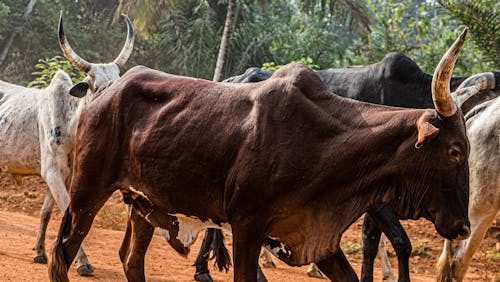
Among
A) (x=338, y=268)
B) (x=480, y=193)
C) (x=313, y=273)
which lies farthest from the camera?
(x=313, y=273)

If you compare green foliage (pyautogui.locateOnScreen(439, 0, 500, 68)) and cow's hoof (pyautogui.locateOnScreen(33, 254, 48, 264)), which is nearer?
cow's hoof (pyautogui.locateOnScreen(33, 254, 48, 264))

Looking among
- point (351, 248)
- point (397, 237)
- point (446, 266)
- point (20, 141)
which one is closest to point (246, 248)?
point (397, 237)

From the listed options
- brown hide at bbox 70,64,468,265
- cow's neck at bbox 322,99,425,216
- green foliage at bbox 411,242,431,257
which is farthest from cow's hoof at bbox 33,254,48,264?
green foliage at bbox 411,242,431,257

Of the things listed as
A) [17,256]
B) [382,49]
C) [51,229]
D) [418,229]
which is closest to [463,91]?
[17,256]

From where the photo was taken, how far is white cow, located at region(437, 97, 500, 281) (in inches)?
256

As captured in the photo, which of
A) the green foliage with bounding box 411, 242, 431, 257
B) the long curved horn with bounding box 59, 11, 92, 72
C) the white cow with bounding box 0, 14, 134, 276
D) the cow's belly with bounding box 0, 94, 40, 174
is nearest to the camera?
the long curved horn with bounding box 59, 11, 92, 72

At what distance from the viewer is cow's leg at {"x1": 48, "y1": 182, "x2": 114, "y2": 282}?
556cm

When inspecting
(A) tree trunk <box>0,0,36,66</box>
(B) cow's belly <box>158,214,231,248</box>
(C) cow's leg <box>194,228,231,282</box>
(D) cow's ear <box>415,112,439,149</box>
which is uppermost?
(D) cow's ear <box>415,112,439,149</box>

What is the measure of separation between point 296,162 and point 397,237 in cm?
223

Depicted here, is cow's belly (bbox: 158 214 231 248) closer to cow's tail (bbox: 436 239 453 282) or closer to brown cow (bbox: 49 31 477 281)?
brown cow (bbox: 49 31 477 281)

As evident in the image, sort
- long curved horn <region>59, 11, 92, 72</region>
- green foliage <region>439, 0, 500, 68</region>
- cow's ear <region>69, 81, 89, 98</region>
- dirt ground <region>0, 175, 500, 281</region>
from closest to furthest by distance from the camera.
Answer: long curved horn <region>59, 11, 92, 72</region>
cow's ear <region>69, 81, 89, 98</region>
dirt ground <region>0, 175, 500, 281</region>
green foliage <region>439, 0, 500, 68</region>

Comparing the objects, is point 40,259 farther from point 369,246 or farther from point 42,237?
point 369,246

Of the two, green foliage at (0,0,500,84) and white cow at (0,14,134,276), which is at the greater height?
white cow at (0,14,134,276)

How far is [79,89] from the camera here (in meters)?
7.39
